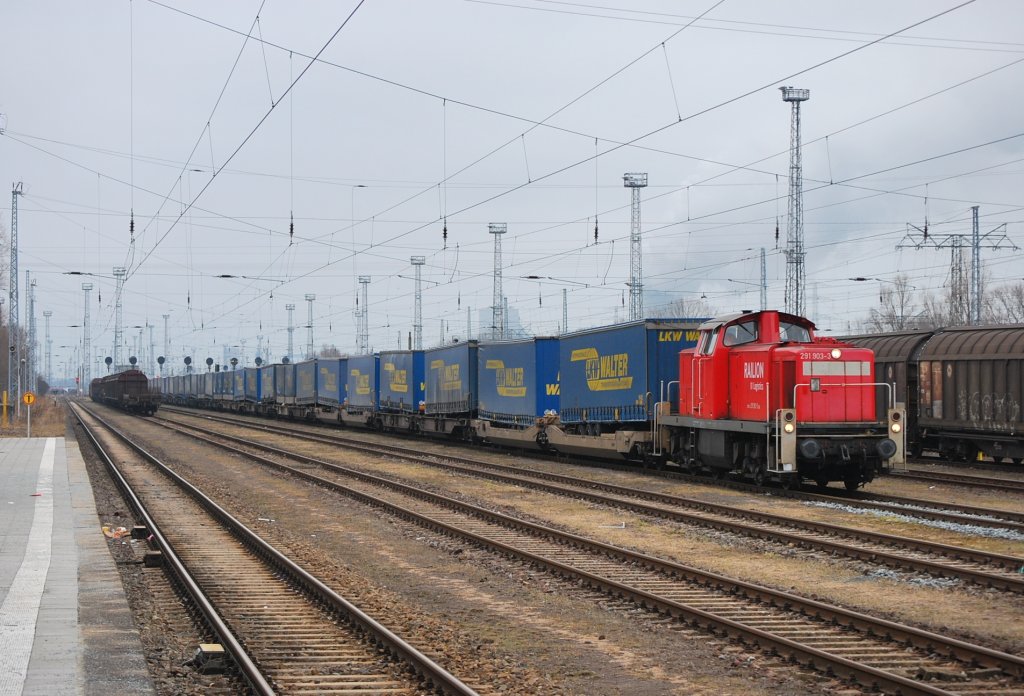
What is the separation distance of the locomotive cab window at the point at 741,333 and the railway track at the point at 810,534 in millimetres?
3690

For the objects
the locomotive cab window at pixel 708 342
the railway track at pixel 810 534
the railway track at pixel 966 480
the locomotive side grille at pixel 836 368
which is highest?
the locomotive cab window at pixel 708 342

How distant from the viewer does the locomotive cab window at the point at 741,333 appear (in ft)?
69.2

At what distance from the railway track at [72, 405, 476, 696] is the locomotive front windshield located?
10870 millimetres

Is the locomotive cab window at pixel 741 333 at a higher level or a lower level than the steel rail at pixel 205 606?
higher

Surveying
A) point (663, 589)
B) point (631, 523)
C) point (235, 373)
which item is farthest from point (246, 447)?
point (235, 373)

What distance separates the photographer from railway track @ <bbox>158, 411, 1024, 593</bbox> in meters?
11.9

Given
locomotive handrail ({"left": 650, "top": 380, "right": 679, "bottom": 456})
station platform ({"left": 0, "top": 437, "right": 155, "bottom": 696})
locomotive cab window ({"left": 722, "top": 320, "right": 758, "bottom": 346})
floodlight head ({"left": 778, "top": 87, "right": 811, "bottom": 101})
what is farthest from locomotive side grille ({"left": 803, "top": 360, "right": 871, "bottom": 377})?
floodlight head ({"left": 778, "top": 87, "right": 811, "bottom": 101})

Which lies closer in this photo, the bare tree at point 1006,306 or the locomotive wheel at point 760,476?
the locomotive wheel at point 760,476

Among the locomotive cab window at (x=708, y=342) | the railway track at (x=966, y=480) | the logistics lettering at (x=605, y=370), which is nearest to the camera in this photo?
the railway track at (x=966, y=480)

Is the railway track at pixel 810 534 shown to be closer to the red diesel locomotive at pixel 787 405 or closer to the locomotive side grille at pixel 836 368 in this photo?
the red diesel locomotive at pixel 787 405

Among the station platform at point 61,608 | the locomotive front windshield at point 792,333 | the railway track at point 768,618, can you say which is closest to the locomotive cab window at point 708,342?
the locomotive front windshield at point 792,333

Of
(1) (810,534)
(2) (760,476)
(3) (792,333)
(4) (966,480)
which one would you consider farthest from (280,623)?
(4) (966,480)

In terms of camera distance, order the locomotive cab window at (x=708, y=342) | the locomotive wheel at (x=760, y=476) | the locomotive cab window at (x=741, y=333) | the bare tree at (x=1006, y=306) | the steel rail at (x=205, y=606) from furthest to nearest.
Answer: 1. the bare tree at (x=1006, y=306)
2. the locomotive cab window at (x=708, y=342)
3. the locomotive cab window at (x=741, y=333)
4. the locomotive wheel at (x=760, y=476)
5. the steel rail at (x=205, y=606)

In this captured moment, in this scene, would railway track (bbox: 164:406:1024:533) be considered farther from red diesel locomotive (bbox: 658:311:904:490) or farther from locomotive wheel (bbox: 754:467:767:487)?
red diesel locomotive (bbox: 658:311:904:490)
